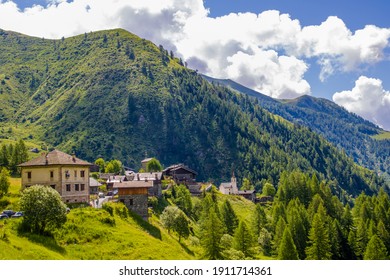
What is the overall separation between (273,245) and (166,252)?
6357 cm

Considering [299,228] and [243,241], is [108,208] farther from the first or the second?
[299,228]

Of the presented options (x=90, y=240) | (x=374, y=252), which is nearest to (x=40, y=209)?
(x=90, y=240)

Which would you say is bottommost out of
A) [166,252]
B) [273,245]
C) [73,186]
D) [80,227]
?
→ [273,245]

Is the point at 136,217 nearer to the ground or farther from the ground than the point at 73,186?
nearer to the ground

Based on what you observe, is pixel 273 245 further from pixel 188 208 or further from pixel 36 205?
pixel 36 205

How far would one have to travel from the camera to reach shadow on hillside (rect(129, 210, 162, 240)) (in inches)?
3295

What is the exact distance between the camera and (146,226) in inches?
3354

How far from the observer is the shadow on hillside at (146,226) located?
83.7 meters

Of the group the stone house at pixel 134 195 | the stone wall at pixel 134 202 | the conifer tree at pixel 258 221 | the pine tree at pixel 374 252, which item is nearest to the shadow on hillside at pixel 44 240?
the stone house at pixel 134 195

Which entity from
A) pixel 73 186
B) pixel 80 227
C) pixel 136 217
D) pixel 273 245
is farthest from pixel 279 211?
pixel 80 227

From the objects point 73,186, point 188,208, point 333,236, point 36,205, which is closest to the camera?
point 36,205

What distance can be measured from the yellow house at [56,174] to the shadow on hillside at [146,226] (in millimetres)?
11224

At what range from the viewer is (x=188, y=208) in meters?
136

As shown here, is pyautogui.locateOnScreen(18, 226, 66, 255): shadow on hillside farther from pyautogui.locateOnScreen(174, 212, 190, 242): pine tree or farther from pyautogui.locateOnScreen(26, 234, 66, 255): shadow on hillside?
pyautogui.locateOnScreen(174, 212, 190, 242): pine tree
